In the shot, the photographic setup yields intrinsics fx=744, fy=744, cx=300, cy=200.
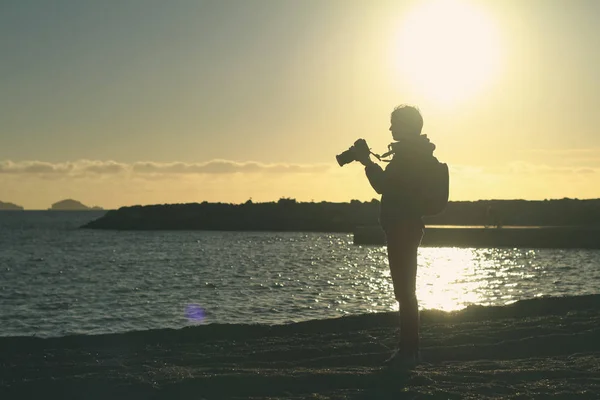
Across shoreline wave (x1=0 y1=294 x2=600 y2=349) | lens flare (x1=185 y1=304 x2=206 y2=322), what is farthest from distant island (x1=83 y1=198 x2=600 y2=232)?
shoreline wave (x1=0 y1=294 x2=600 y2=349)

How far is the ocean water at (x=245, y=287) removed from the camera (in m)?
16.0

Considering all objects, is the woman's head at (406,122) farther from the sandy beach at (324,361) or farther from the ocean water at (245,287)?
the ocean water at (245,287)

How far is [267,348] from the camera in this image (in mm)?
7820

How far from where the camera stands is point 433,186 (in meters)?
6.30

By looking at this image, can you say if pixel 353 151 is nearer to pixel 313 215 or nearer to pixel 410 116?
pixel 410 116

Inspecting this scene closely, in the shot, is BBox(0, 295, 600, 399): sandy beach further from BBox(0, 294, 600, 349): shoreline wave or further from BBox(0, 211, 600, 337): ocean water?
BBox(0, 211, 600, 337): ocean water

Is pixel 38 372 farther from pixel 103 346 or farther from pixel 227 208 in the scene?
pixel 227 208

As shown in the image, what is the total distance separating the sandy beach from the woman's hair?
2073 mm

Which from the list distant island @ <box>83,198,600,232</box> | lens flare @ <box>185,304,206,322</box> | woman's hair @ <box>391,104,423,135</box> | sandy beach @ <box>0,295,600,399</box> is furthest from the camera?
distant island @ <box>83,198,600,232</box>

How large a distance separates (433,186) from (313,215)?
84.7m

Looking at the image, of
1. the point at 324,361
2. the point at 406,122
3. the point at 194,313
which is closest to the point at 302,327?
the point at 324,361

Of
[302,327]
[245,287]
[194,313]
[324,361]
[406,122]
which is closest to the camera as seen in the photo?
[406,122]

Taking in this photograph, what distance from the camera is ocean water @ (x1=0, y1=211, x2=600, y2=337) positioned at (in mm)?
15977

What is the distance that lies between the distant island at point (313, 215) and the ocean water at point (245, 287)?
27016 mm
